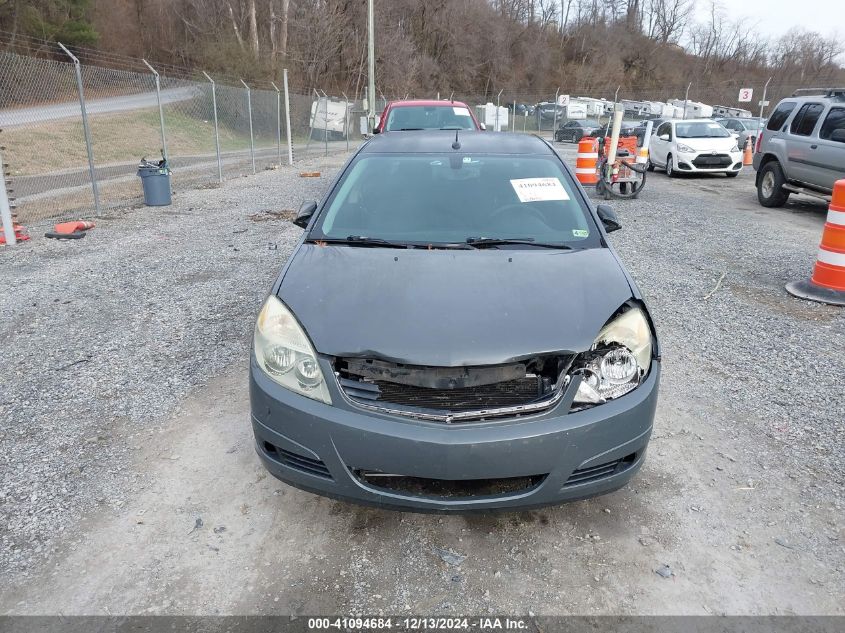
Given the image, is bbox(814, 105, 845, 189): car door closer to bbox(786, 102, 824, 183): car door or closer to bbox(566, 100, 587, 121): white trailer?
bbox(786, 102, 824, 183): car door

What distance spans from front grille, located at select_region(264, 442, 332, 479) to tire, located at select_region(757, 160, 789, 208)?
11915 millimetres

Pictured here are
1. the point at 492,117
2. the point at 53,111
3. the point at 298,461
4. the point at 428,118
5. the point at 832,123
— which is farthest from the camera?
the point at 492,117

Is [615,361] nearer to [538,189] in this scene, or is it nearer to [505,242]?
[505,242]

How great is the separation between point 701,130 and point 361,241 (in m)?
16.6

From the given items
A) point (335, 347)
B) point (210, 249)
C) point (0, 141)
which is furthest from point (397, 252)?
point (0, 141)

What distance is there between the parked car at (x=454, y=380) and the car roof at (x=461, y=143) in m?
1.25

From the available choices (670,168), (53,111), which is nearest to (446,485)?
(53,111)

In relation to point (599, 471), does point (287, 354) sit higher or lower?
higher

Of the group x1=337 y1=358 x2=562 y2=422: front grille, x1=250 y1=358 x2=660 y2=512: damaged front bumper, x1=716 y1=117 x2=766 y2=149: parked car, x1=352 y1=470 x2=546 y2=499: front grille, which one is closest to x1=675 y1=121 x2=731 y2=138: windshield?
x1=716 y1=117 x2=766 y2=149: parked car

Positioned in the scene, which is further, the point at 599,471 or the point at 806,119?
the point at 806,119

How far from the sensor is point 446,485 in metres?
2.38

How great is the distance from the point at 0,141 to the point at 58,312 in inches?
523

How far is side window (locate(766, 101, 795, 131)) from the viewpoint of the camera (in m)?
11.2

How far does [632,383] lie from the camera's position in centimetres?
249
